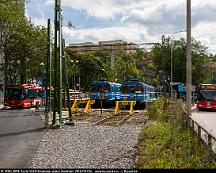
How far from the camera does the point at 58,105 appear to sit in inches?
982

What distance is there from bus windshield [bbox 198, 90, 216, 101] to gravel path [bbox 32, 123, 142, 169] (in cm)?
2644

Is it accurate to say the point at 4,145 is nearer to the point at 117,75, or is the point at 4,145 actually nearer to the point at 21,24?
the point at 21,24

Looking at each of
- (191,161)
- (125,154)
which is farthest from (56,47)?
(191,161)

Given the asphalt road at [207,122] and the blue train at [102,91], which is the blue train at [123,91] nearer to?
the blue train at [102,91]

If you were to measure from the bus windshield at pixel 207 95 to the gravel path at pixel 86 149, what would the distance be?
86.8 ft

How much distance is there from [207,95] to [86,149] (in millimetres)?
33092

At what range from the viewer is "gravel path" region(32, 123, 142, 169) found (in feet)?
40.8

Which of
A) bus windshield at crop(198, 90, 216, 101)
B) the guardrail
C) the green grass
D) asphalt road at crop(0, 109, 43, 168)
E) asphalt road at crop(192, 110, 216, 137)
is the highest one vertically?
bus windshield at crop(198, 90, 216, 101)

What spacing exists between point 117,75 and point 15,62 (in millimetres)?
Result: 38456

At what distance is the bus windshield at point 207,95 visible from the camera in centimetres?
4672

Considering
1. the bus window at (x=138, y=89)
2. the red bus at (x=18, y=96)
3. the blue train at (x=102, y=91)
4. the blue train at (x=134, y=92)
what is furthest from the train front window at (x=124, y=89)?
the red bus at (x=18, y=96)

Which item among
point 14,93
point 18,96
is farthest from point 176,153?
point 14,93

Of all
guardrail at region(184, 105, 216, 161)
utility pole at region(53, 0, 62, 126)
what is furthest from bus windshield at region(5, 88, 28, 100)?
guardrail at region(184, 105, 216, 161)

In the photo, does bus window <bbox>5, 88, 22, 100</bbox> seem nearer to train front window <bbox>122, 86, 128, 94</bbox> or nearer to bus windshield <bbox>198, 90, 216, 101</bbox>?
train front window <bbox>122, 86, 128, 94</bbox>
